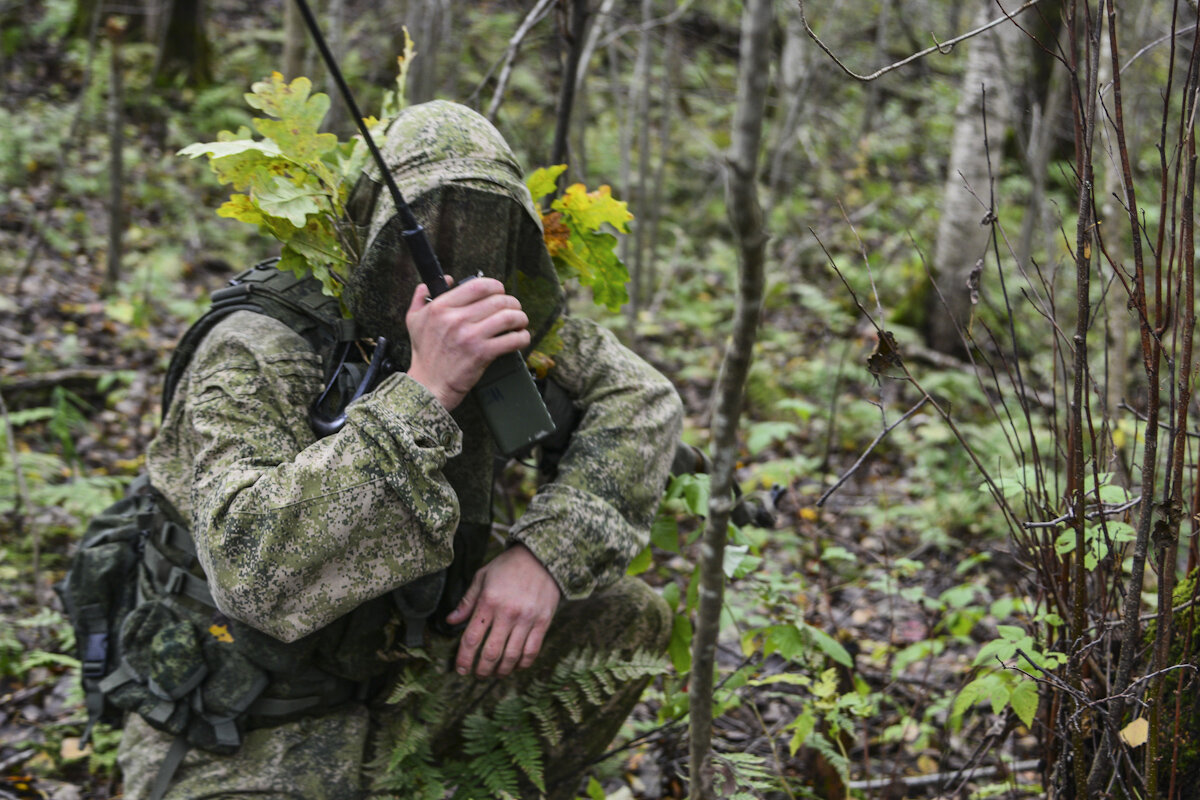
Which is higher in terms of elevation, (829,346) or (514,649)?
(829,346)

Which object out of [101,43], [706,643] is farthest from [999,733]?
[101,43]

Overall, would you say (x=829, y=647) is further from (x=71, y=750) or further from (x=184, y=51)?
(x=184, y=51)

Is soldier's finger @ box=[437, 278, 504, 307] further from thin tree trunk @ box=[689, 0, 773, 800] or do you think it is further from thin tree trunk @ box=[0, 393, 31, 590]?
thin tree trunk @ box=[0, 393, 31, 590]

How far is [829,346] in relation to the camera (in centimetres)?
721

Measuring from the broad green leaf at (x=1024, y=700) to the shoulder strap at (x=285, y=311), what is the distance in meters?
1.77

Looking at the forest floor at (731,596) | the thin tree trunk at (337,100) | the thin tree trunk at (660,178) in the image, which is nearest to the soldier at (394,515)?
the forest floor at (731,596)

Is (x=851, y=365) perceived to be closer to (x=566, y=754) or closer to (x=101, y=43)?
(x=566, y=754)

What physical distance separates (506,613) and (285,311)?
3.09 ft

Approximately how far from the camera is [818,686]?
8.34 ft

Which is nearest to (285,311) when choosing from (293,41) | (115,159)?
(293,41)

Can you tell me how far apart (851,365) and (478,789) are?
521 cm

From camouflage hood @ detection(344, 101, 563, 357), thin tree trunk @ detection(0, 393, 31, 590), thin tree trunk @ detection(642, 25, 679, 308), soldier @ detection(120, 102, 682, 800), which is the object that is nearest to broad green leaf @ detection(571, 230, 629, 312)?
soldier @ detection(120, 102, 682, 800)

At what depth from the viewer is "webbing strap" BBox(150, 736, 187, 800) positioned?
214 centimetres

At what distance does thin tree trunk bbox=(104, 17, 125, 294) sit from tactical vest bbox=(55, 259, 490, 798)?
4.81m
